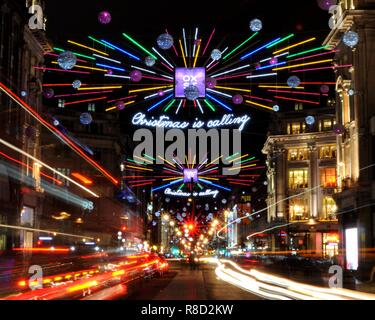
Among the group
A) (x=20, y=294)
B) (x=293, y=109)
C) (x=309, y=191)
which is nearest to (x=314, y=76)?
(x=293, y=109)

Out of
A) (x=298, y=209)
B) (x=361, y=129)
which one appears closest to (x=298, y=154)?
(x=298, y=209)

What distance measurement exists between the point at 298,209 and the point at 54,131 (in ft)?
129

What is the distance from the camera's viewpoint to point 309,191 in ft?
302

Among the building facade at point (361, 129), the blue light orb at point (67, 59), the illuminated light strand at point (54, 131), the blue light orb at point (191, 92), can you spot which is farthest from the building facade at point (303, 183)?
the blue light orb at point (67, 59)

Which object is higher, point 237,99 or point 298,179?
point 298,179

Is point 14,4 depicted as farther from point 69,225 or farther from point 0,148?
point 69,225

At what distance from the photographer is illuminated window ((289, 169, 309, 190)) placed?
94.1 metres

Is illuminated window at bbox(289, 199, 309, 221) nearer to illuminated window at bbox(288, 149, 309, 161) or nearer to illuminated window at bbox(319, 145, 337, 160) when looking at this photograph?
illuminated window at bbox(288, 149, 309, 161)

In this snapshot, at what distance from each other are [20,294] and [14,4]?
125ft

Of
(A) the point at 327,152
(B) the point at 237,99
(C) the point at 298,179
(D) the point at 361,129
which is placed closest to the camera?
(B) the point at 237,99

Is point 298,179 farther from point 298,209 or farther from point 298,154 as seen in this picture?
point 298,209

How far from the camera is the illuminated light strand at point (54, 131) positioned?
47763 mm

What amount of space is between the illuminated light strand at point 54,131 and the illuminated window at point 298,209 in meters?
28.2

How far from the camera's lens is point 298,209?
9250cm
